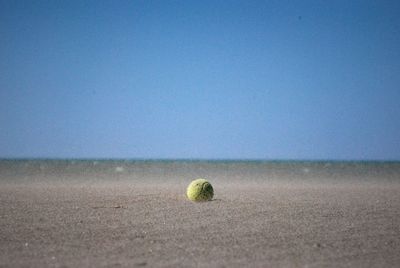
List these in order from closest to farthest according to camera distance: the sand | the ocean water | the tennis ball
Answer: the sand → the tennis ball → the ocean water

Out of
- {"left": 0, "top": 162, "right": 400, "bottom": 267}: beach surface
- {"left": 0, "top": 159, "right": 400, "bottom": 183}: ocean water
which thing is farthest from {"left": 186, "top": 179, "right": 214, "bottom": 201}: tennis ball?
{"left": 0, "top": 159, "right": 400, "bottom": 183}: ocean water

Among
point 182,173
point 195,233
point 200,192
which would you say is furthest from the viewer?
point 182,173

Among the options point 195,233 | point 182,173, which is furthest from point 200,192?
point 182,173

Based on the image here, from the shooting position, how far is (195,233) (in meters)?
6.48

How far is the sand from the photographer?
4.98 metres

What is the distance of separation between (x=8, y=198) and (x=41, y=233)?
4.82 metres

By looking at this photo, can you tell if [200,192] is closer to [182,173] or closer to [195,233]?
[195,233]

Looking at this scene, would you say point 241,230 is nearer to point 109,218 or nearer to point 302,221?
point 302,221

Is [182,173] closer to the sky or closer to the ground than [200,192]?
closer to the sky

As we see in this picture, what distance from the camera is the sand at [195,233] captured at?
196 inches

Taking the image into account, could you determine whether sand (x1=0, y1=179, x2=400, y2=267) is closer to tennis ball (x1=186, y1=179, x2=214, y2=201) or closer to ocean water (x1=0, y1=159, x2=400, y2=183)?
tennis ball (x1=186, y1=179, x2=214, y2=201)

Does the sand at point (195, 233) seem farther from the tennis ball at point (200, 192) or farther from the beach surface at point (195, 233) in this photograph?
the tennis ball at point (200, 192)

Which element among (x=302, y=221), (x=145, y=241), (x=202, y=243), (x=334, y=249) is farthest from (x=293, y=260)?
(x=302, y=221)

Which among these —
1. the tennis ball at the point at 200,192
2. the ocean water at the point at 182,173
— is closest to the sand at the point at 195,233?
the tennis ball at the point at 200,192
